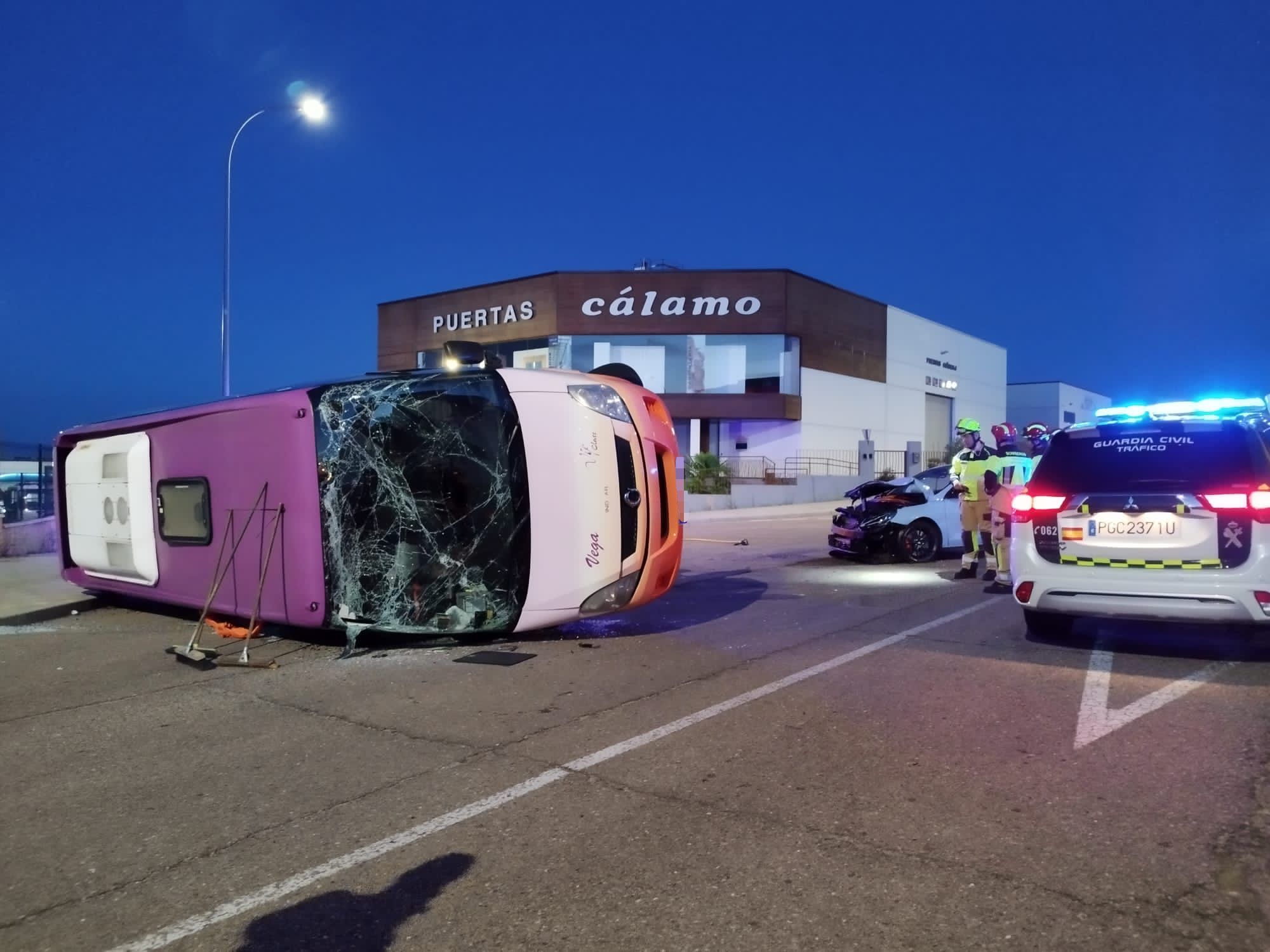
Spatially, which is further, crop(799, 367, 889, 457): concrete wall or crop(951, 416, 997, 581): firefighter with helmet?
crop(799, 367, 889, 457): concrete wall

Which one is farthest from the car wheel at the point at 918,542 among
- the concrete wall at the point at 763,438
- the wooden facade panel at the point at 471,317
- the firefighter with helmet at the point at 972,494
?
the wooden facade panel at the point at 471,317

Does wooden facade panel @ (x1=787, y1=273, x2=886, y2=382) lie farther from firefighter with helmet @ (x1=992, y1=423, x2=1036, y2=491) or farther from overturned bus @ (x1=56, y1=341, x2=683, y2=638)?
overturned bus @ (x1=56, y1=341, x2=683, y2=638)

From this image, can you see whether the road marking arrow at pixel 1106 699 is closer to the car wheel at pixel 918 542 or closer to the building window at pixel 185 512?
the car wheel at pixel 918 542

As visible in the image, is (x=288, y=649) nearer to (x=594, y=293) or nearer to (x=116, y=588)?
(x=116, y=588)

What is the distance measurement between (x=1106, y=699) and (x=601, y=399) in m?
4.18

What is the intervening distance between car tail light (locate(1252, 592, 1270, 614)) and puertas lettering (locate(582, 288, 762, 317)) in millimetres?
37433

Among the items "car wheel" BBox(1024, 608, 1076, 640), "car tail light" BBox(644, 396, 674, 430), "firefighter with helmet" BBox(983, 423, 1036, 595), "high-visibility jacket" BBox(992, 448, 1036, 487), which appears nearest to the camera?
"car wheel" BBox(1024, 608, 1076, 640)

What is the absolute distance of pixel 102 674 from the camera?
7301mm

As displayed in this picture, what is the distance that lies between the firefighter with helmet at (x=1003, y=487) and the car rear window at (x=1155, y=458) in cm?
346

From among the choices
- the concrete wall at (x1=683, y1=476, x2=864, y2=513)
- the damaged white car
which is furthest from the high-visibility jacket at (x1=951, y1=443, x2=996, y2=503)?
the concrete wall at (x1=683, y1=476, x2=864, y2=513)

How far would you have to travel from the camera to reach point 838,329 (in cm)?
4556

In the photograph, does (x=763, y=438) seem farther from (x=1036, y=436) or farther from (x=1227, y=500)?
(x=1227, y=500)

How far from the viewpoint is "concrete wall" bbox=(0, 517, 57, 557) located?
47.9 feet

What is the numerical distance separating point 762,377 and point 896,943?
40.9 m
